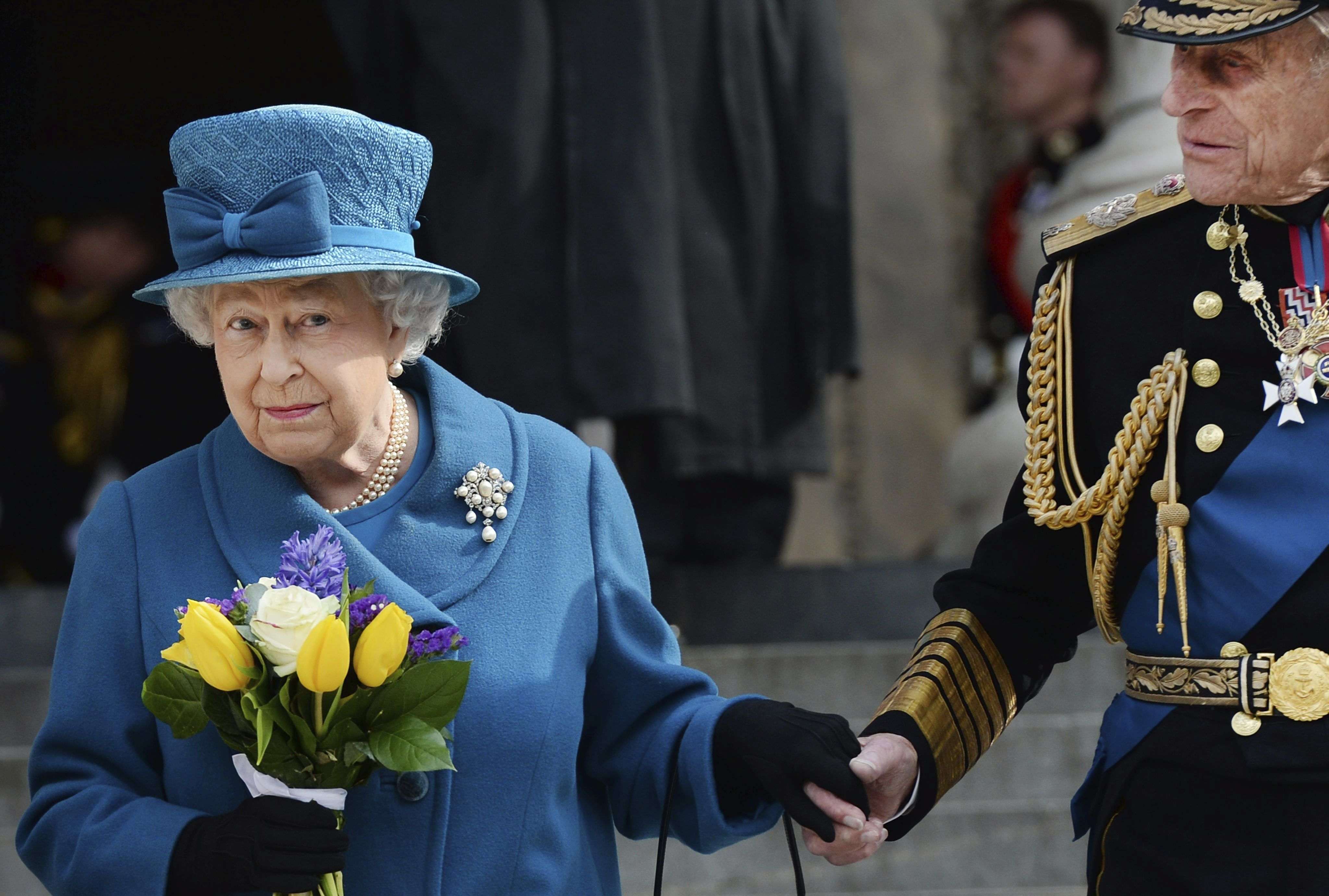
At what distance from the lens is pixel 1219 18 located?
2436 millimetres

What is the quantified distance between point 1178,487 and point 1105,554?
145 mm

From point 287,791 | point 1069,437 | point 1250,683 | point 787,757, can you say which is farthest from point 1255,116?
point 287,791

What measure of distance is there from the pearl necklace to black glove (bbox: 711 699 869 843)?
58 cm

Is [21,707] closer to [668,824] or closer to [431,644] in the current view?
[668,824]

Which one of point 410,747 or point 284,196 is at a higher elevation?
point 284,196

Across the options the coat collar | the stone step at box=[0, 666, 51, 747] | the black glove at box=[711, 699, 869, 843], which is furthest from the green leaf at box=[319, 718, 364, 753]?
the stone step at box=[0, 666, 51, 747]

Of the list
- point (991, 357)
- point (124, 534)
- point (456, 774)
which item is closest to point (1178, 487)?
point (456, 774)

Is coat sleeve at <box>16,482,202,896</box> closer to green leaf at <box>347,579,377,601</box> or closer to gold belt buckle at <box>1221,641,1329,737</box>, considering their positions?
green leaf at <box>347,579,377,601</box>

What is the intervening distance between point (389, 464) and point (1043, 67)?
5.32 meters

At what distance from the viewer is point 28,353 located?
6902 mm

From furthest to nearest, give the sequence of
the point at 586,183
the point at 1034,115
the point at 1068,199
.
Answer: the point at 1034,115 < the point at 1068,199 < the point at 586,183

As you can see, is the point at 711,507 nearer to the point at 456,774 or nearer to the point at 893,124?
the point at 893,124

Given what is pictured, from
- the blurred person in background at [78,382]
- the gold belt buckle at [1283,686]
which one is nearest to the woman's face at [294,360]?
the gold belt buckle at [1283,686]

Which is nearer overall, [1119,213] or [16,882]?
[1119,213]
